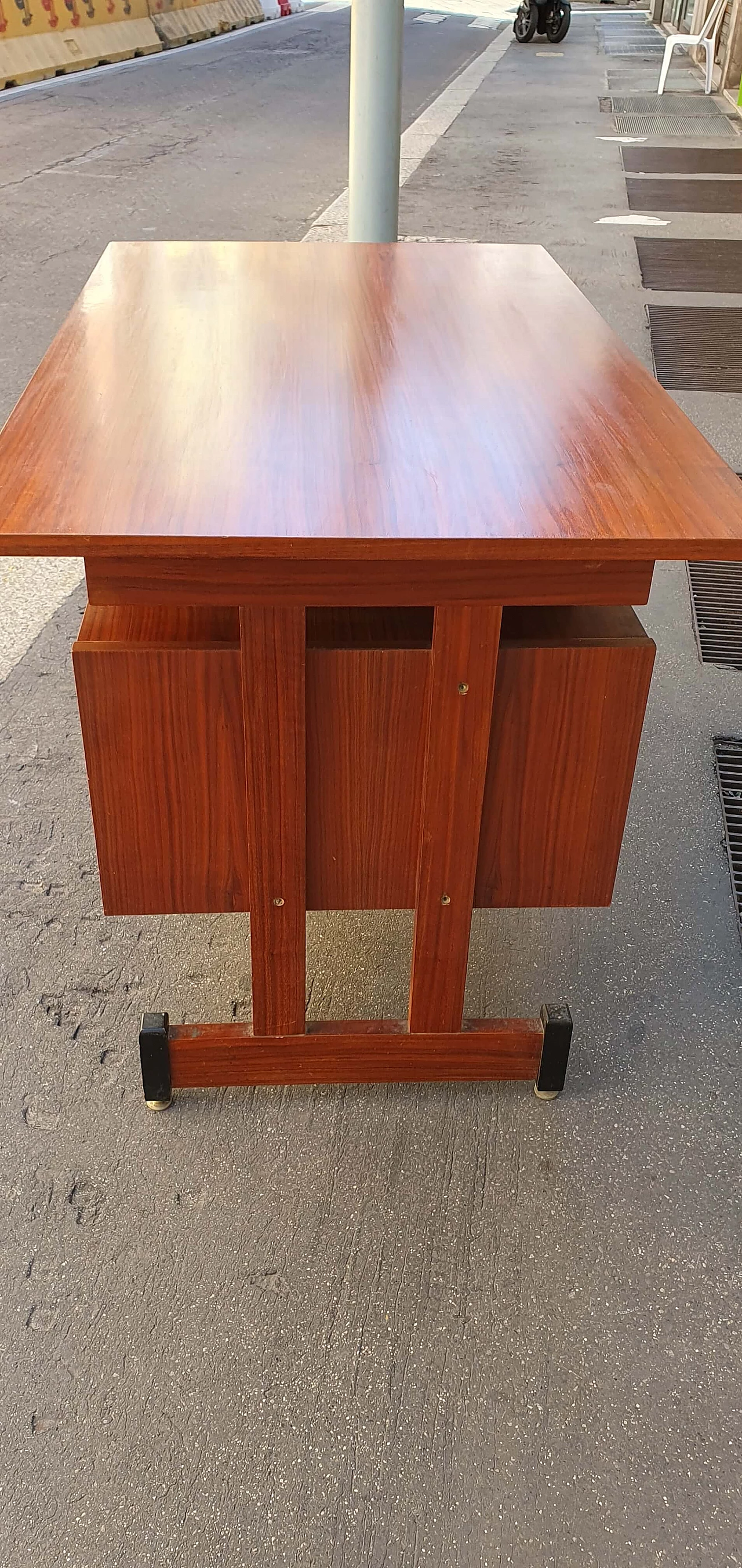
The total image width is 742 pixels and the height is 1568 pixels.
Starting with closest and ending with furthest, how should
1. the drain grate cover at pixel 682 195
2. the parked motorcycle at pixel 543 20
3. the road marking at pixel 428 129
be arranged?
the road marking at pixel 428 129 → the drain grate cover at pixel 682 195 → the parked motorcycle at pixel 543 20

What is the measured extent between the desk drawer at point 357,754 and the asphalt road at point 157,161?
2.83m

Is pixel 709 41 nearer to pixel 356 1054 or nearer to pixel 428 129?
pixel 428 129

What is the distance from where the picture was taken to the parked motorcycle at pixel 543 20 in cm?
1612

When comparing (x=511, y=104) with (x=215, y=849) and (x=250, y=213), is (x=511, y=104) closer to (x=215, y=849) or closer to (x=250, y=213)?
(x=250, y=213)

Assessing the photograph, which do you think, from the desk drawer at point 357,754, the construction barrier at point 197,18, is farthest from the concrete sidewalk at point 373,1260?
the construction barrier at point 197,18

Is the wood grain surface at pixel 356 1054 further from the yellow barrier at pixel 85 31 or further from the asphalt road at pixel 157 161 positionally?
the yellow barrier at pixel 85 31

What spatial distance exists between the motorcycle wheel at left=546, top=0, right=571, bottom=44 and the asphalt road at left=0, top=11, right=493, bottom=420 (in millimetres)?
3361

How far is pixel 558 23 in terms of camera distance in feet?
54.1

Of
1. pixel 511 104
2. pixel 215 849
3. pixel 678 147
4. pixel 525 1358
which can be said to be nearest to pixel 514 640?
pixel 215 849

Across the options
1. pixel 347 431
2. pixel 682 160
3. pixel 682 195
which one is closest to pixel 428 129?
pixel 682 160

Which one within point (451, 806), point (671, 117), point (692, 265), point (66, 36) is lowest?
point (671, 117)

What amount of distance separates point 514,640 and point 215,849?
1.45 feet

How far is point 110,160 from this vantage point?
7875 millimetres

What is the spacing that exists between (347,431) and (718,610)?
1.80 meters
